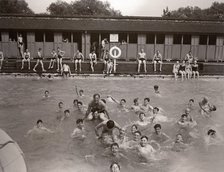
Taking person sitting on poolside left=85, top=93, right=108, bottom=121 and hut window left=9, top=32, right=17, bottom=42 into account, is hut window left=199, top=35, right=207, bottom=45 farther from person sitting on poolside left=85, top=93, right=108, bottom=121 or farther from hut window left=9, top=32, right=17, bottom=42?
person sitting on poolside left=85, top=93, right=108, bottom=121

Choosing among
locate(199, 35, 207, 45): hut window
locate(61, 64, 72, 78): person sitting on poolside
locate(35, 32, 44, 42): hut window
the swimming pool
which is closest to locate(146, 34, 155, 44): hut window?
locate(199, 35, 207, 45): hut window

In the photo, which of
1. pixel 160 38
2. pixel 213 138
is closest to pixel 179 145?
pixel 213 138

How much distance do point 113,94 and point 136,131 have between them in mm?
2440

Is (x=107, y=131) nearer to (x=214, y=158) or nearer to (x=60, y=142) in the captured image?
(x=60, y=142)

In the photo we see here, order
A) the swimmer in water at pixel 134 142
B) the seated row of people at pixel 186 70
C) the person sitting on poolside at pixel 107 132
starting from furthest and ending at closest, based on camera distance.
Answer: the seated row of people at pixel 186 70 < the person sitting on poolside at pixel 107 132 < the swimmer in water at pixel 134 142

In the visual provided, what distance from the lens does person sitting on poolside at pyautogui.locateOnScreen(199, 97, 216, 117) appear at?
806cm

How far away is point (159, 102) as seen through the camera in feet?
29.3

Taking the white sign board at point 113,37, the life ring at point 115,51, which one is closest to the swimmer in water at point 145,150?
the life ring at point 115,51

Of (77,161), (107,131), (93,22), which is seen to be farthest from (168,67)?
(77,161)

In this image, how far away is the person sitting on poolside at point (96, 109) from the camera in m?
7.68

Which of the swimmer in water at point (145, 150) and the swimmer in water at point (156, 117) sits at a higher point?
the swimmer in water at point (156, 117)

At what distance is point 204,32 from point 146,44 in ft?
8.66

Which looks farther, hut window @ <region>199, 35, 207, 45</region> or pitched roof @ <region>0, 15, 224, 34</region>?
hut window @ <region>199, 35, 207, 45</region>

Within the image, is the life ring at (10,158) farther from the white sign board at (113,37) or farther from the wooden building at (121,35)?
the white sign board at (113,37)
